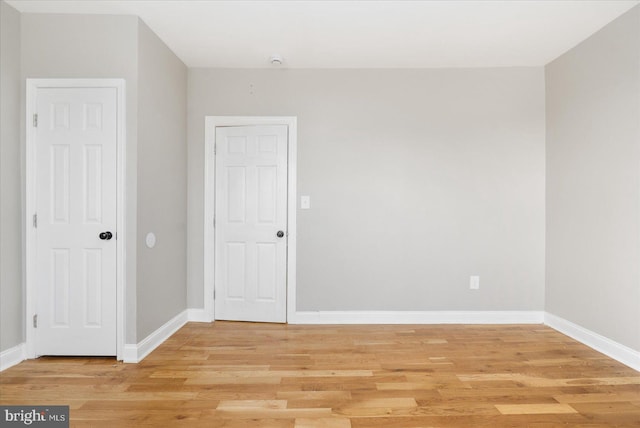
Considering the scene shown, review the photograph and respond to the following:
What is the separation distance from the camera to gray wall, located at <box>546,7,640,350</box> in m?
2.67

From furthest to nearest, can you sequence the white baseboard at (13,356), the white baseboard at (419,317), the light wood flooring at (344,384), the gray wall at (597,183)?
the white baseboard at (419,317)
the gray wall at (597,183)
the white baseboard at (13,356)
the light wood flooring at (344,384)

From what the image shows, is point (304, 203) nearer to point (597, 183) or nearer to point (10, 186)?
point (10, 186)

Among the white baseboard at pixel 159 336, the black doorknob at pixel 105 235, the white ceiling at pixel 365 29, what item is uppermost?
the white ceiling at pixel 365 29

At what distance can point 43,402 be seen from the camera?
216 cm

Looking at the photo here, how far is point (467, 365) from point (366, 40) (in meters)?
2.79

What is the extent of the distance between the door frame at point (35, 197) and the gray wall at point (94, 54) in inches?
1.6

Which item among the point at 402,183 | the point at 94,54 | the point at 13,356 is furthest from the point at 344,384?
the point at 94,54

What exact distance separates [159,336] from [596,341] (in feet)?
12.3

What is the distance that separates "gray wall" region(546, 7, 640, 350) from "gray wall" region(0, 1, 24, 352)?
465 cm

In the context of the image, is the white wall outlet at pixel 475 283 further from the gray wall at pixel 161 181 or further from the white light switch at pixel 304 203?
the gray wall at pixel 161 181

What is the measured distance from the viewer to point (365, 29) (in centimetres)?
292

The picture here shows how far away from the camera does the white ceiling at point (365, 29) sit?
2.60 metres

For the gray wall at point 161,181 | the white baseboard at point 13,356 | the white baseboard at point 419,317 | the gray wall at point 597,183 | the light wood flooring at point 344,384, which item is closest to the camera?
the light wood flooring at point 344,384

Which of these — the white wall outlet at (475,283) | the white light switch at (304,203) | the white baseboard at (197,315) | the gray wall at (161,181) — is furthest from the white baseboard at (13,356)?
the white wall outlet at (475,283)
